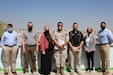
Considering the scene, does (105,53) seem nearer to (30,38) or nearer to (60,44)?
(60,44)

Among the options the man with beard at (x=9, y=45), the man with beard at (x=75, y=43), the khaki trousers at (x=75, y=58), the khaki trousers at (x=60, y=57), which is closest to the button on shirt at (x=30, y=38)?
the man with beard at (x=9, y=45)

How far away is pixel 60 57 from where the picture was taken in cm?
825

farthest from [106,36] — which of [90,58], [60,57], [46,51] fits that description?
[46,51]

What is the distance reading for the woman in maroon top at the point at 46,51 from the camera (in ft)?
27.2

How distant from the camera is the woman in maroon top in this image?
830 centimetres

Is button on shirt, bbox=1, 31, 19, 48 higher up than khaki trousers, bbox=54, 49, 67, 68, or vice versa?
button on shirt, bbox=1, 31, 19, 48

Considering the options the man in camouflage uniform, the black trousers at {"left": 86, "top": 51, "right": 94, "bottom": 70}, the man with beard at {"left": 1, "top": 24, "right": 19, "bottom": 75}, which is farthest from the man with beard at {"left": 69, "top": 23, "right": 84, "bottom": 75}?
the man with beard at {"left": 1, "top": 24, "right": 19, "bottom": 75}

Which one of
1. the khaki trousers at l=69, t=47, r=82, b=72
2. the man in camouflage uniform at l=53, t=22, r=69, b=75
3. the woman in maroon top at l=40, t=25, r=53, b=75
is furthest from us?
the khaki trousers at l=69, t=47, r=82, b=72

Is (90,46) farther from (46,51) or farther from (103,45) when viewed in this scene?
(46,51)

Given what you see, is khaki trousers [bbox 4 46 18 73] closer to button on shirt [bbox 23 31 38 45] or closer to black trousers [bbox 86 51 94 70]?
button on shirt [bbox 23 31 38 45]

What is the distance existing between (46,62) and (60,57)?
1.82 ft

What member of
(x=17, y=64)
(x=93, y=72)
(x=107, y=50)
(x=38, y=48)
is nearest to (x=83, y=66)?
(x=93, y=72)

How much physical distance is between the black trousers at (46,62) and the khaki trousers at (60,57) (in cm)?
28

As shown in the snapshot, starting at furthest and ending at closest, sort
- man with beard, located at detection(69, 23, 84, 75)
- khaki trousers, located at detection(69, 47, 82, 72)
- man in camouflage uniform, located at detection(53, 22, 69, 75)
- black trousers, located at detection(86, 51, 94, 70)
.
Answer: black trousers, located at detection(86, 51, 94, 70) < khaki trousers, located at detection(69, 47, 82, 72) < man with beard, located at detection(69, 23, 84, 75) < man in camouflage uniform, located at detection(53, 22, 69, 75)
